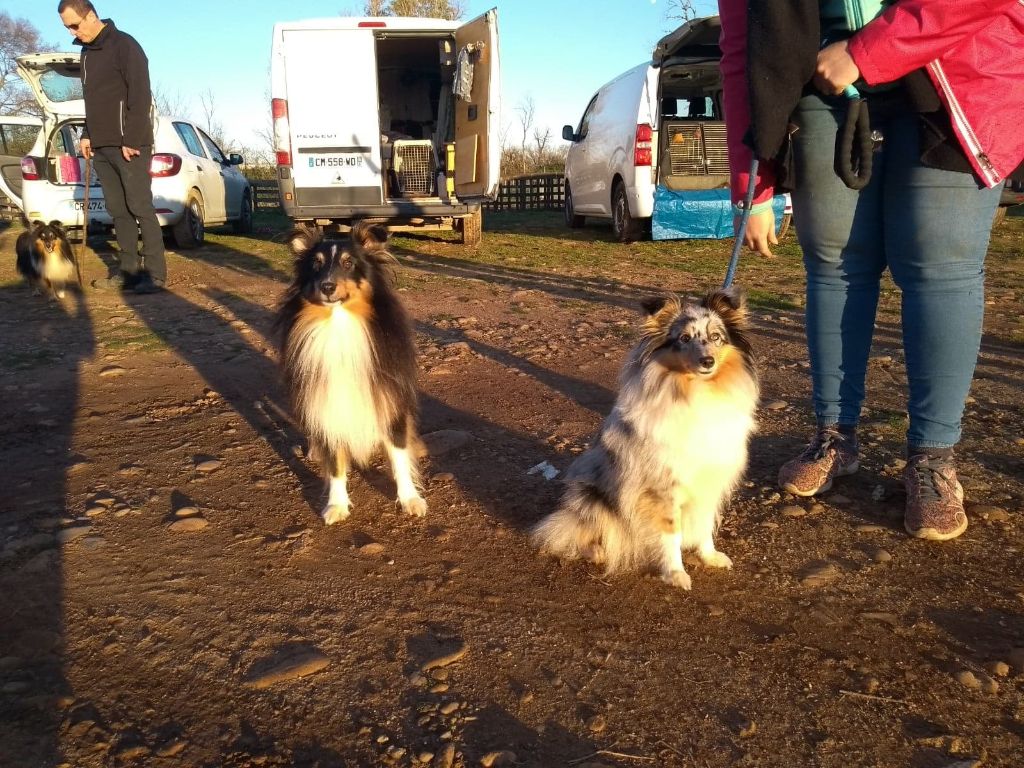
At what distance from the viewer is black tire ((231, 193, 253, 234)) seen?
44.5 feet

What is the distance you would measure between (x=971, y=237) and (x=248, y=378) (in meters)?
4.26

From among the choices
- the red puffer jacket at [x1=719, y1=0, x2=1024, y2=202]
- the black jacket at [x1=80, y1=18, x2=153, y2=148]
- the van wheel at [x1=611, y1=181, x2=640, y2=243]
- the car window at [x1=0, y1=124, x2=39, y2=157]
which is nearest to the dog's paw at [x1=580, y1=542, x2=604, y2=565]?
the red puffer jacket at [x1=719, y1=0, x2=1024, y2=202]

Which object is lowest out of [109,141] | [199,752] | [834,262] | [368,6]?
[199,752]

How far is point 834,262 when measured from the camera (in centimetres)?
301

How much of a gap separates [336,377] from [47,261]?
6.26 meters

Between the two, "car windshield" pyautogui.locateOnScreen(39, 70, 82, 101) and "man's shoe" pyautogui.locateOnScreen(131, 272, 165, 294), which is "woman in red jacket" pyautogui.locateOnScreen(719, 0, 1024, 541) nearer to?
"man's shoe" pyautogui.locateOnScreen(131, 272, 165, 294)

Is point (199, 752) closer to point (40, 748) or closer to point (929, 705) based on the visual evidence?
point (40, 748)

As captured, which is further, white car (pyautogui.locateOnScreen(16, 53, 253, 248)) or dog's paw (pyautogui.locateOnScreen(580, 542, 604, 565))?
white car (pyautogui.locateOnScreen(16, 53, 253, 248))

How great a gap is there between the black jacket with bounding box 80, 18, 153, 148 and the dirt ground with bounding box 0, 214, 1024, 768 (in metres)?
3.40

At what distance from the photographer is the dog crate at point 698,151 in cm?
1025

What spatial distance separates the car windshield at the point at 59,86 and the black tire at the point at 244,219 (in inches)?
127

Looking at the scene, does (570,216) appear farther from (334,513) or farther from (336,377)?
(334,513)

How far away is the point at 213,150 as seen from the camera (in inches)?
505

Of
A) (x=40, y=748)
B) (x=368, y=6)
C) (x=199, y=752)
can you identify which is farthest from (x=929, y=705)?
(x=368, y=6)
